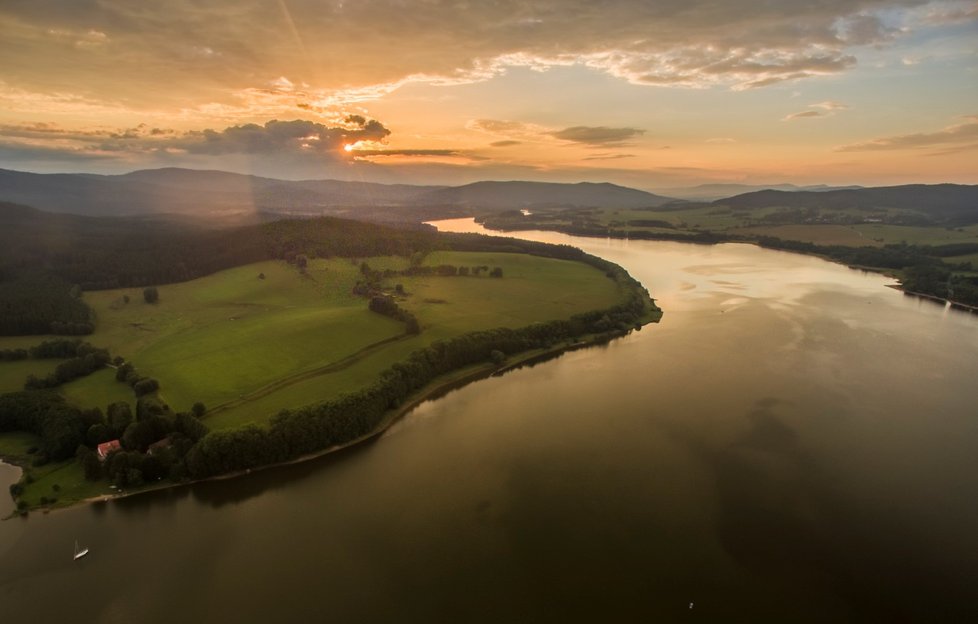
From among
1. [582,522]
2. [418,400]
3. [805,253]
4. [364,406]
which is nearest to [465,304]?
[418,400]

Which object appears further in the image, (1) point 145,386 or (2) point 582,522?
(1) point 145,386

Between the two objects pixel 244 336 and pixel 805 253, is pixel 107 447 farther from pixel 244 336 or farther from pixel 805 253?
pixel 805 253

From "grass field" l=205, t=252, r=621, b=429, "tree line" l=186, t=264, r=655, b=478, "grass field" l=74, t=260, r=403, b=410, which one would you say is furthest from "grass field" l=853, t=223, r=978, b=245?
"grass field" l=74, t=260, r=403, b=410

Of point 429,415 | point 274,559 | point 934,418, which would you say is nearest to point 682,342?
point 934,418

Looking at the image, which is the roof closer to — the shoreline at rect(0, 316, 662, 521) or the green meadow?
the shoreline at rect(0, 316, 662, 521)

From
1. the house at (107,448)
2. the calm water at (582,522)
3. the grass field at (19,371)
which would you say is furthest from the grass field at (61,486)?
the grass field at (19,371)

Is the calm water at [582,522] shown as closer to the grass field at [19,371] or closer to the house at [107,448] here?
the house at [107,448]
